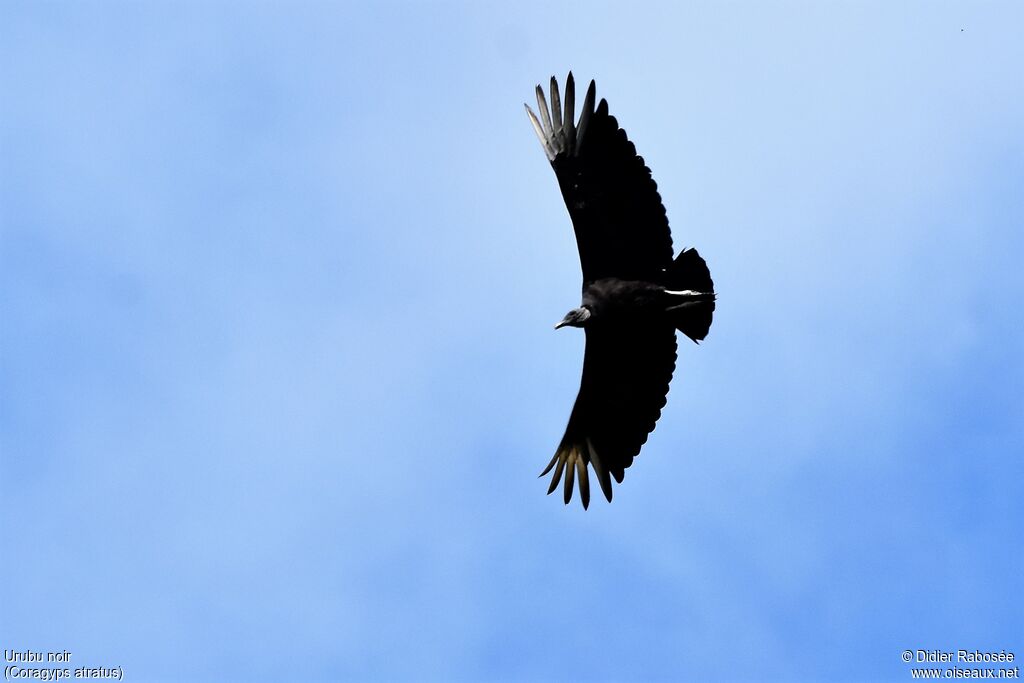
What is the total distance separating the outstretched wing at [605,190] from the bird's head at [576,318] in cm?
60

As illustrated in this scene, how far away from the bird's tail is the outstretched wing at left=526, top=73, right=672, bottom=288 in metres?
0.18

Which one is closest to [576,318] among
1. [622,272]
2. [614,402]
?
[622,272]

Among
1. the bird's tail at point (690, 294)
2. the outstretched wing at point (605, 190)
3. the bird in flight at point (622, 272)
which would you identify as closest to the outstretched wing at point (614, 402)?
the bird in flight at point (622, 272)

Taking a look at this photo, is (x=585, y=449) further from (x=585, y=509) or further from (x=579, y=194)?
(x=579, y=194)

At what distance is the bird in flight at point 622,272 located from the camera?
15.1 meters

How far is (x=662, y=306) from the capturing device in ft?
50.9

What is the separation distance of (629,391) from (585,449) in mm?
1090

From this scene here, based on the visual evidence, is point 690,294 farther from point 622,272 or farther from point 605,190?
point 605,190

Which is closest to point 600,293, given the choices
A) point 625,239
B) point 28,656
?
point 625,239

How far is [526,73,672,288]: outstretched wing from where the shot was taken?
15.0m

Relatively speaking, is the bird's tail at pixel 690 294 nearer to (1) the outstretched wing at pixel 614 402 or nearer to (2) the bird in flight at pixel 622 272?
(2) the bird in flight at pixel 622 272

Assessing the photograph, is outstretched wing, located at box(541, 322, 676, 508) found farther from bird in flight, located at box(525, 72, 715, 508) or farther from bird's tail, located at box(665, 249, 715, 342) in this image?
bird's tail, located at box(665, 249, 715, 342)

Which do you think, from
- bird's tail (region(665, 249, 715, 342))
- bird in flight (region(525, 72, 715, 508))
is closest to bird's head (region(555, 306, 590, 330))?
bird in flight (region(525, 72, 715, 508))

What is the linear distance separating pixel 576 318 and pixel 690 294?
4.67 ft
